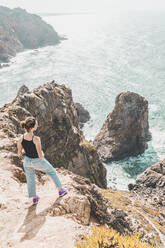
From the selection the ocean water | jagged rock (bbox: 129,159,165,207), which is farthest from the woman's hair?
the ocean water

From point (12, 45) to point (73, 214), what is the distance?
194109mm

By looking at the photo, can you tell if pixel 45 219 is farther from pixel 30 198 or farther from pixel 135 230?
pixel 135 230

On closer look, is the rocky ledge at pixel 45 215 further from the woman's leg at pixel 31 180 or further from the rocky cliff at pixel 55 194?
the woman's leg at pixel 31 180

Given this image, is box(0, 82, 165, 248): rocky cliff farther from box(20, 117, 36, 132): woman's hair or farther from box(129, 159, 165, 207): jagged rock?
box(20, 117, 36, 132): woman's hair

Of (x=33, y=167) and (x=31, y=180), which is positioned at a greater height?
(x=33, y=167)

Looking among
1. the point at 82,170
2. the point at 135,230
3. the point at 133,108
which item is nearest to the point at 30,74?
the point at 133,108

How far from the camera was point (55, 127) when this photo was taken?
89.9 ft

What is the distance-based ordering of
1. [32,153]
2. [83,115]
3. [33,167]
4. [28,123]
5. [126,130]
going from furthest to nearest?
[83,115] → [126,130] → [33,167] → [32,153] → [28,123]

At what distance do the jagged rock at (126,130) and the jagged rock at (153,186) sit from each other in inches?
841

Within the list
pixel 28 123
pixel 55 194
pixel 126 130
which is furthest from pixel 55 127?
pixel 126 130

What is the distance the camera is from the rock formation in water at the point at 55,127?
79.5ft

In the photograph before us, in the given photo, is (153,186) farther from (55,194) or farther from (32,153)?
(32,153)

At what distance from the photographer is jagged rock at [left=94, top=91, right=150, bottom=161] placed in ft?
182

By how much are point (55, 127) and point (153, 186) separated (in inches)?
648
